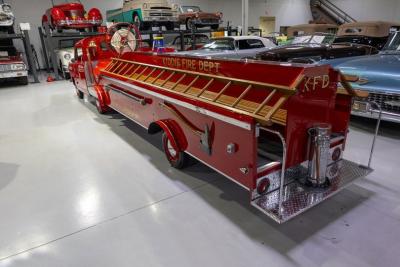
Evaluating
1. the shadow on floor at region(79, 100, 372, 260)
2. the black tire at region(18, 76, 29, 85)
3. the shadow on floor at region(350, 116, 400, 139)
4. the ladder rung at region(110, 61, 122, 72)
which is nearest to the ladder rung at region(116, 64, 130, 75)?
the ladder rung at region(110, 61, 122, 72)

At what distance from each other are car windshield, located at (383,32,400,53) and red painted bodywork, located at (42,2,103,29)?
9.96 m

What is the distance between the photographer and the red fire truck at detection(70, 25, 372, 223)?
1.97 m

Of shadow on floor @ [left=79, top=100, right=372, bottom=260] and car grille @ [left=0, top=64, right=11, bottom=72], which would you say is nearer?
shadow on floor @ [left=79, top=100, right=372, bottom=260]

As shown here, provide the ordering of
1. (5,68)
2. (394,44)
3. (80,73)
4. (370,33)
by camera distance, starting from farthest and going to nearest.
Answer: (5,68) < (370,33) < (80,73) < (394,44)

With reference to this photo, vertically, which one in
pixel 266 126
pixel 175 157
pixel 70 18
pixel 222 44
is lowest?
pixel 175 157

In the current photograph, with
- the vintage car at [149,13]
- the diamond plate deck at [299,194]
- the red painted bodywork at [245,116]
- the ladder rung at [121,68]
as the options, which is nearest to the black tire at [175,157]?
the red painted bodywork at [245,116]

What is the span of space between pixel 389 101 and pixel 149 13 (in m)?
9.66

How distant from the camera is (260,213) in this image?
7.82ft

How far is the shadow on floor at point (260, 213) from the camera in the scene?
2.10 metres

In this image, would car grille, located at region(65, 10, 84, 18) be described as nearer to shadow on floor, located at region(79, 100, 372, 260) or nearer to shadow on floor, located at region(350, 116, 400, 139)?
shadow on floor, located at region(79, 100, 372, 260)

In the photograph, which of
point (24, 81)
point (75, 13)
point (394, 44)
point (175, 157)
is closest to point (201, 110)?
point (175, 157)

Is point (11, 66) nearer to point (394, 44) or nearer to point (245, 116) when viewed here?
point (245, 116)

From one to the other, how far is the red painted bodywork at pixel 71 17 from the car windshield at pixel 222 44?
5536mm

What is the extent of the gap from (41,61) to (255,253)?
15211mm
